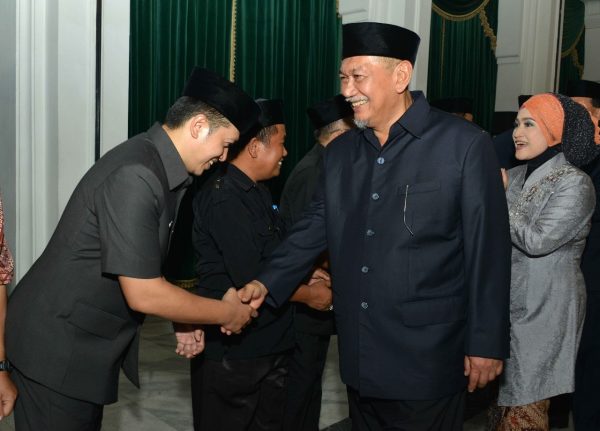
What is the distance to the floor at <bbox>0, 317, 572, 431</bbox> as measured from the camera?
127 inches

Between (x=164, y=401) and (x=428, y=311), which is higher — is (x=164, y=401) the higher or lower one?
the lower one

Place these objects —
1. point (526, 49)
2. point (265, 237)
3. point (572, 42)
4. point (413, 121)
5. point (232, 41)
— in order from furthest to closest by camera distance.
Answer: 1. point (572, 42)
2. point (526, 49)
3. point (232, 41)
4. point (265, 237)
5. point (413, 121)

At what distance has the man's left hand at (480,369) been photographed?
1769 millimetres

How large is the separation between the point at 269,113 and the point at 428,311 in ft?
3.50

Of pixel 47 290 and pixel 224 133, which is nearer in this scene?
pixel 47 290

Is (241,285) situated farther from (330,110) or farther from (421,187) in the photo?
(330,110)

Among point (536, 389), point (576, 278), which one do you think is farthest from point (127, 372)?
point (576, 278)

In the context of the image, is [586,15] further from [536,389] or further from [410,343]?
[410,343]

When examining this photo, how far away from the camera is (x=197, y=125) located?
174cm

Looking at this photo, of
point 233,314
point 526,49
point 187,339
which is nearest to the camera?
point 233,314

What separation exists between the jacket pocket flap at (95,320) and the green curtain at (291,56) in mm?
3606

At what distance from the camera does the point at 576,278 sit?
2.42 m

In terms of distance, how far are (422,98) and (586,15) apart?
8959 millimetres

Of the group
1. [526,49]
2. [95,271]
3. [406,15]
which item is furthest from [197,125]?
[526,49]
